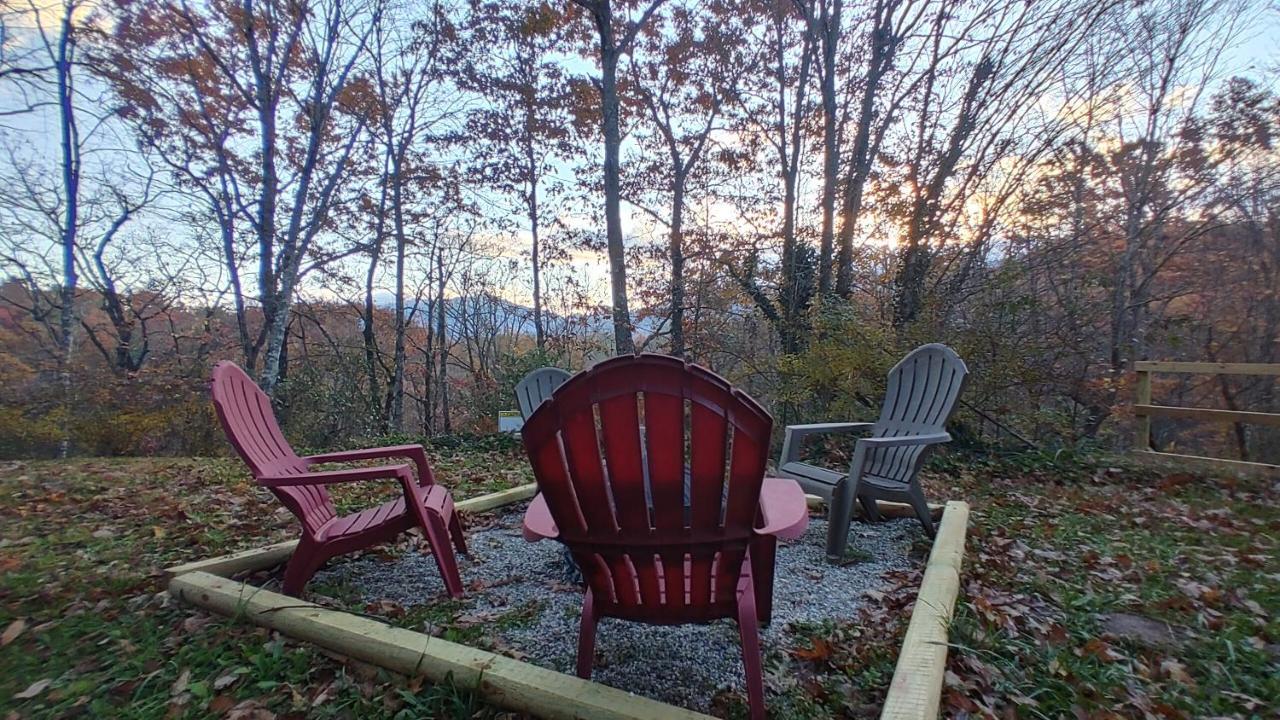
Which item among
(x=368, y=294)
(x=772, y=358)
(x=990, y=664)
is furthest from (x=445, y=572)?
(x=368, y=294)

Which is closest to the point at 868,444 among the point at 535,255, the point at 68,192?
the point at 535,255

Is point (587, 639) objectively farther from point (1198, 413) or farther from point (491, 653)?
point (1198, 413)

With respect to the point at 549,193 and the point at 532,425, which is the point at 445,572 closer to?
the point at 532,425

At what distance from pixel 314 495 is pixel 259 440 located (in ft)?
1.06

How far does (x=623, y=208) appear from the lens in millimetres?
9719

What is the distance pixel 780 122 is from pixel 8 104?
33.8ft

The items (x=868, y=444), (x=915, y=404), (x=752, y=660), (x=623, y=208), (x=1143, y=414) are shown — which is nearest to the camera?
(x=752, y=660)

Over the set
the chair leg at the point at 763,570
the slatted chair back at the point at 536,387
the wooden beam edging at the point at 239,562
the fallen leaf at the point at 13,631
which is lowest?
the fallen leaf at the point at 13,631

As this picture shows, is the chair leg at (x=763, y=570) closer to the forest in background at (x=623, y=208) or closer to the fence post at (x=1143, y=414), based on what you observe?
the forest in background at (x=623, y=208)

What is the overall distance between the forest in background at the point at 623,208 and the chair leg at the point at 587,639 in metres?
4.41

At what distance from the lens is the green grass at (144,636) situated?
1489 millimetres

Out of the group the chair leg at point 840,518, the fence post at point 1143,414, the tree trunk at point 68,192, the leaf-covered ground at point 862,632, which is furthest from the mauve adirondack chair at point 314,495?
the tree trunk at point 68,192

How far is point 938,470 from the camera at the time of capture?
4.80m

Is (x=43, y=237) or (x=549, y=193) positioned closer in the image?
(x=43, y=237)
